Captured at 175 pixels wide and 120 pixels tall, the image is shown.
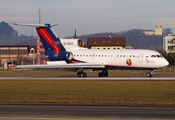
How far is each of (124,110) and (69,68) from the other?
127 feet

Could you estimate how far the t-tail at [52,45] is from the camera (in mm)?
67750

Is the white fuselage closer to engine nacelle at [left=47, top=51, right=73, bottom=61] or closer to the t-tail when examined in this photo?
engine nacelle at [left=47, top=51, right=73, bottom=61]

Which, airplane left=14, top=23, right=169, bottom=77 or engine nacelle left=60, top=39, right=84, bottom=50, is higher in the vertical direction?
engine nacelle left=60, top=39, right=84, bottom=50

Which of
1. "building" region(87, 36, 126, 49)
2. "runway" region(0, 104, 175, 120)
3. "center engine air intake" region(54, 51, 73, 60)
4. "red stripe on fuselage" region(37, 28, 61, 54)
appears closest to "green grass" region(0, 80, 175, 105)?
"runway" region(0, 104, 175, 120)

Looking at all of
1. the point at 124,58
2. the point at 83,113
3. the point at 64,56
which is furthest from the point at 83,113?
the point at 64,56

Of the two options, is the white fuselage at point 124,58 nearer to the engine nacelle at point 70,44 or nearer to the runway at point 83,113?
the engine nacelle at point 70,44

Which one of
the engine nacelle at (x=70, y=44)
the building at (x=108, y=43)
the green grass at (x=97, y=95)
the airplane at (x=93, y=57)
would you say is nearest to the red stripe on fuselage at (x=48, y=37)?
the airplane at (x=93, y=57)

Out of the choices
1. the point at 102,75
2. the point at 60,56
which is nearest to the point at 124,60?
the point at 102,75

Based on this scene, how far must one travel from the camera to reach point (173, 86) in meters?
46.3

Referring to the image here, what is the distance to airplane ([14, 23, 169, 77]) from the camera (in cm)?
6506

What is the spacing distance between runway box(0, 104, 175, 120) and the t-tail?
38966 mm

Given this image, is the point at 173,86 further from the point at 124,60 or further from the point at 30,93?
the point at 124,60

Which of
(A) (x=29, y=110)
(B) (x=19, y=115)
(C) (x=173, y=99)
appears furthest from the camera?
(C) (x=173, y=99)

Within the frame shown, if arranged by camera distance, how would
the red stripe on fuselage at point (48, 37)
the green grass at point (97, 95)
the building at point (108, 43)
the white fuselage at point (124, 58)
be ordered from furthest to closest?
1. the building at point (108, 43)
2. the red stripe on fuselage at point (48, 37)
3. the white fuselage at point (124, 58)
4. the green grass at point (97, 95)
